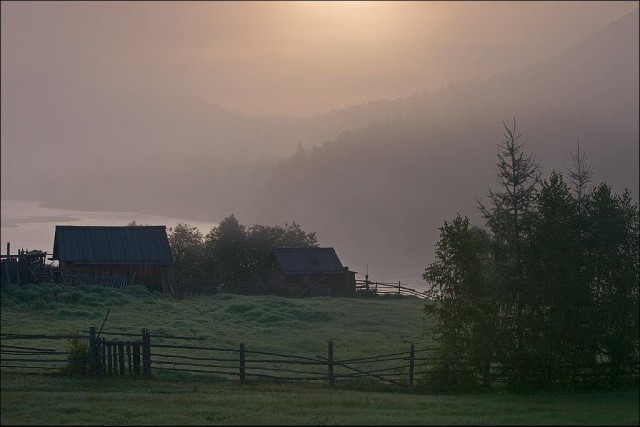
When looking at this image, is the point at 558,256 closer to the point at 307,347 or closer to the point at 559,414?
the point at 559,414

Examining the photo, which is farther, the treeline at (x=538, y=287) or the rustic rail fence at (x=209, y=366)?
the rustic rail fence at (x=209, y=366)

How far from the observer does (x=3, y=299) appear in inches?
2030

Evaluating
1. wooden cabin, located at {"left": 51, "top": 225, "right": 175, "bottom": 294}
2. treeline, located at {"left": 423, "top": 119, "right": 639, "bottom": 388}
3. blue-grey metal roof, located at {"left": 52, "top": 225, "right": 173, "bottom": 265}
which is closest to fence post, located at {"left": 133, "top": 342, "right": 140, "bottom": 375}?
treeline, located at {"left": 423, "top": 119, "right": 639, "bottom": 388}

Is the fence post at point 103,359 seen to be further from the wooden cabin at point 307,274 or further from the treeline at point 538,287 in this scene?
the wooden cabin at point 307,274

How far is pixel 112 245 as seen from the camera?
→ 6550cm

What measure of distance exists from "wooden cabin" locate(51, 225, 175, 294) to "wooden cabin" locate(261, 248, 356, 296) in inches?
426

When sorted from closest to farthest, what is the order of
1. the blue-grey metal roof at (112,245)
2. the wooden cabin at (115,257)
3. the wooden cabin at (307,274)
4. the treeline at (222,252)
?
the wooden cabin at (115,257) → the blue-grey metal roof at (112,245) → the wooden cabin at (307,274) → the treeline at (222,252)

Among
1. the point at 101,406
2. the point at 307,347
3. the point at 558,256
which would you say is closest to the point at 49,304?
the point at 307,347

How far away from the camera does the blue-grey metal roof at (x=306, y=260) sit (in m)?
72.6

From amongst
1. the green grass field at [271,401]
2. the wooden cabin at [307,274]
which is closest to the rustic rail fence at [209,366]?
the green grass field at [271,401]

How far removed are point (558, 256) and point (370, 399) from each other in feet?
26.0

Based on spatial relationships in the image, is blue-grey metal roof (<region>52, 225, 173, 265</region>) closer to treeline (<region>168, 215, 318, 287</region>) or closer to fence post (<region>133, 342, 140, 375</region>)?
treeline (<region>168, 215, 318, 287</region>)

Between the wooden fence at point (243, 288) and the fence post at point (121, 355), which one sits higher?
the wooden fence at point (243, 288)

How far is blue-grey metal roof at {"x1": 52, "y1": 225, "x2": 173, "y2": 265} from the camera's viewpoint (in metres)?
64.2
